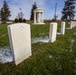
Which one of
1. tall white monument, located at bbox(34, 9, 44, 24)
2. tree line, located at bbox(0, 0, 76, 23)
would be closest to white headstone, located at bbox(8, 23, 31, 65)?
tall white monument, located at bbox(34, 9, 44, 24)

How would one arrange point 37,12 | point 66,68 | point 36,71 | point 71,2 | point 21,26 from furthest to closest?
point 71,2, point 37,12, point 21,26, point 66,68, point 36,71

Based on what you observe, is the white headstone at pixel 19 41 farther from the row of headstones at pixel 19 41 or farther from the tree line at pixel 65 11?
the tree line at pixel 65 11

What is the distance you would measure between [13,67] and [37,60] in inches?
31.1

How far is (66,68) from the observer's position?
4.04m

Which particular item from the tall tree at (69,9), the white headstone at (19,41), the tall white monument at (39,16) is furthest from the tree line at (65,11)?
the white headstone at (19,41)

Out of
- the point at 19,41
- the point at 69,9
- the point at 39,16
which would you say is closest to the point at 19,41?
the point at 19,41

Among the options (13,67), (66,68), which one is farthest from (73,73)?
(13,67)

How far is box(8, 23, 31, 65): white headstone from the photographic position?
4.09 m

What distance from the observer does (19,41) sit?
4.38 metres

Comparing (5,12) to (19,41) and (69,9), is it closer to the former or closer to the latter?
(69,9)

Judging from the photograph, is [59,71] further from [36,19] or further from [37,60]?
[36,19]

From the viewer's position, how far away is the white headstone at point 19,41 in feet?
13.4

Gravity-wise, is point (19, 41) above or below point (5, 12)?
below

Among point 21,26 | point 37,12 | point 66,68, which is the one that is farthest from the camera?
point 37,12
